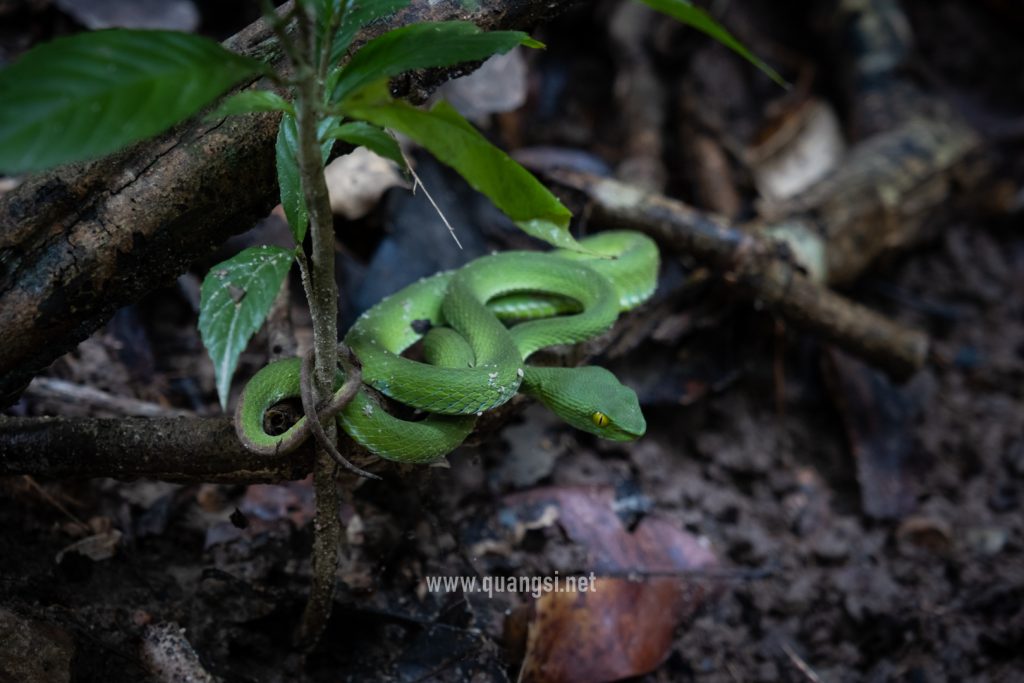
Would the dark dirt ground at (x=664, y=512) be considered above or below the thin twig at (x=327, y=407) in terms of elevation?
below

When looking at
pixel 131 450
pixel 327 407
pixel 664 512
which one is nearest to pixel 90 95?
pixel 327 407

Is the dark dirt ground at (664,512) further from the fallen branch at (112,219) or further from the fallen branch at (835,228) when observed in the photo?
the fallen branch at (112,219)

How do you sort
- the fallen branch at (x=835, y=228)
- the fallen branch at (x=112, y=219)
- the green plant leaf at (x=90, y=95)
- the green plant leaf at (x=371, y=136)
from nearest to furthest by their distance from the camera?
the green plant leaf at (x=90, y=95)
the green plant leaf at (x=371, y=136)
the fallen branch at (x=112, y=219)
the fallen branch at (x=835, y=228)

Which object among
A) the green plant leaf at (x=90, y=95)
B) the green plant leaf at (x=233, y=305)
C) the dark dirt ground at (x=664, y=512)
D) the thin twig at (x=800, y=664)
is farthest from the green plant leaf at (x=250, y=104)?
the thin twig at (x=800, y=664)

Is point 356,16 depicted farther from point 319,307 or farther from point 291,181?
point 319,307

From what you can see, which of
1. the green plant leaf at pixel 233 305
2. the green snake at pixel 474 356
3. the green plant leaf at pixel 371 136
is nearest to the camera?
the green plant leaf at pixel 371 136

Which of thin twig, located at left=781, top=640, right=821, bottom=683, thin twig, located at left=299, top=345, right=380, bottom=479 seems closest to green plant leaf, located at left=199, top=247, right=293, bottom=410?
thin twig, located at left=299, top=345, right=380, bottom=479
